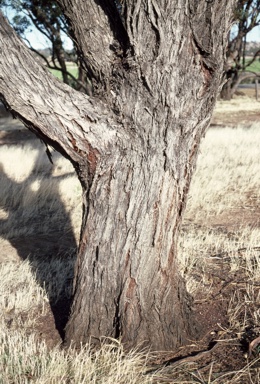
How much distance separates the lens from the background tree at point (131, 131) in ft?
10.3

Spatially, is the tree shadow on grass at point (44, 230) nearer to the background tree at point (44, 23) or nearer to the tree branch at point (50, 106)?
the tree branch at point (50, 106)

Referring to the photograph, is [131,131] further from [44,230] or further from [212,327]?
[44,230]

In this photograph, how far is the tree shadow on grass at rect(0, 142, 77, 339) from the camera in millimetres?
4566

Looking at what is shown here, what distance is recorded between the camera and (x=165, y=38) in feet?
10.2

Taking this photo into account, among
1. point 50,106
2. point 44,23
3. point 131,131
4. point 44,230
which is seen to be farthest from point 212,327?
point 44,23

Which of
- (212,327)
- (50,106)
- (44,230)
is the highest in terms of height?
(50,106)

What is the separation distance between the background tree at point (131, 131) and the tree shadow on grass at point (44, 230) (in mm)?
658

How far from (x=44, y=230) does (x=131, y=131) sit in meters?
3.46

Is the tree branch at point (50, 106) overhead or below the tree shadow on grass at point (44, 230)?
overhead

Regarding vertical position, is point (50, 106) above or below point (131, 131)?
above

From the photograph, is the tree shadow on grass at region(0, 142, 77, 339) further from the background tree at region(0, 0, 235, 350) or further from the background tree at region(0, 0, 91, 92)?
the background tree at region(0, 0, 91, 92)

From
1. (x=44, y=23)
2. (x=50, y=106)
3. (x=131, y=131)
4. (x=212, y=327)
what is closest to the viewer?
(x=50, y=106)

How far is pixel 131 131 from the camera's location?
330 cm

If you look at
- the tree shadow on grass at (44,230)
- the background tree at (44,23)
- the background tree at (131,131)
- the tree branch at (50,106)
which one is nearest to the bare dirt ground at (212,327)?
the tree shadow on grass at (44,230)
